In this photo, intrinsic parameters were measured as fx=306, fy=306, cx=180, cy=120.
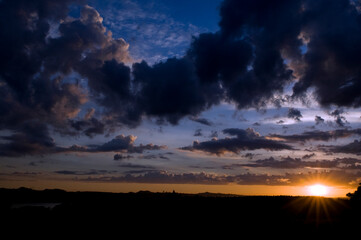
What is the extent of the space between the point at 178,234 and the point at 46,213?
70588mm

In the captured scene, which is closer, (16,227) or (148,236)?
(148,236)

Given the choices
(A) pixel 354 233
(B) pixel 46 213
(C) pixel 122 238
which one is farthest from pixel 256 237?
(B) pixel 46 213

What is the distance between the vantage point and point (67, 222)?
120 m

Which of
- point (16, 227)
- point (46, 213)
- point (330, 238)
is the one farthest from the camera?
point (46, 213)

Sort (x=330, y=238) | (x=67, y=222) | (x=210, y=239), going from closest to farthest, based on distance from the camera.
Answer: (x=330, y=238), (x=210, y=239), (x=67, y=222)

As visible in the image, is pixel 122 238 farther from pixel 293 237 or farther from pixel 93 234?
pixel 293 237

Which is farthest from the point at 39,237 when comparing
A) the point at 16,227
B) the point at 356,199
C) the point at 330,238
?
the point at 356,199

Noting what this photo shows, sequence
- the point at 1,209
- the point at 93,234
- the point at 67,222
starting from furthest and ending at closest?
the point at 1,209 < the point at 67,222 < the point at 93,234

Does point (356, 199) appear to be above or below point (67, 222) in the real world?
above

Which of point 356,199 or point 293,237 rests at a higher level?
point 356,199

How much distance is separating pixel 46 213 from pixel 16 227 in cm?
3159

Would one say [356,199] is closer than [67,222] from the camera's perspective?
Yes

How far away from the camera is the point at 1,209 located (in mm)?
147500

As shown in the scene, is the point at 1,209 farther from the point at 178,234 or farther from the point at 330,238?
the point at 330,238
